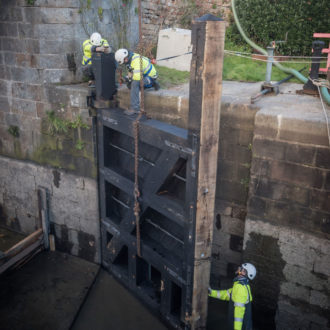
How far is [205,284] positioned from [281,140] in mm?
2029

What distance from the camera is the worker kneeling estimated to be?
5816 millimetres

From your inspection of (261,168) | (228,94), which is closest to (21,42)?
(228,94)

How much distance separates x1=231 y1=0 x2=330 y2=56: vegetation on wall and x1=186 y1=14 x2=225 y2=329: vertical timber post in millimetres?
7508

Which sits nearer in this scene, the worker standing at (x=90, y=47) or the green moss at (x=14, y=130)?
the worker standing at (x=90, y=47)

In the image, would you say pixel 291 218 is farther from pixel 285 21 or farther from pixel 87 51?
pixel 285 21

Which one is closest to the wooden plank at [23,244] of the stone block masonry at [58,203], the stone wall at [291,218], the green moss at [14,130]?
the stone block masonry at [58,203]

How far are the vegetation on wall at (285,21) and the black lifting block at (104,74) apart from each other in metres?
6.43

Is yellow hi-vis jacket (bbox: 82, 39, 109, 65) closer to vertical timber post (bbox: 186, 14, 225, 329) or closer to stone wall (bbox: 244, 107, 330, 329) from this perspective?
vertical timber post (bbox: 186, 14, 225, 329)

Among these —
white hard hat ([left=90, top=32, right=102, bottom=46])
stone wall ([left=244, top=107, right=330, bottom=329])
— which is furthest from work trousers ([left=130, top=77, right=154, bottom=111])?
stone wall ([left=244, top=107, right=330, bottom=329])

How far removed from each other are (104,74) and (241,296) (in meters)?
3.78

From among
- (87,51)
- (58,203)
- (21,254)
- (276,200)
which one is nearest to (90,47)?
(87,51)

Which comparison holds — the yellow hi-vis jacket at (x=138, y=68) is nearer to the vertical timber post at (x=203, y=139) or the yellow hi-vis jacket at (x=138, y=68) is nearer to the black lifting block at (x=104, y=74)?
the black lifting block at (x=104, y=74)

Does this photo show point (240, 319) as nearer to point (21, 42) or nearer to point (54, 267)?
point (54, 267)

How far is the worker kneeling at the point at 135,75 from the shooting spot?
5.82 metres
